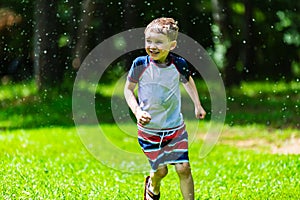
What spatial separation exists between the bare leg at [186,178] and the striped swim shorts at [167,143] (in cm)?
4

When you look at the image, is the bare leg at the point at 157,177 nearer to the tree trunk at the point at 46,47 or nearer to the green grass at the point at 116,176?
the green grass at the point at 116,176

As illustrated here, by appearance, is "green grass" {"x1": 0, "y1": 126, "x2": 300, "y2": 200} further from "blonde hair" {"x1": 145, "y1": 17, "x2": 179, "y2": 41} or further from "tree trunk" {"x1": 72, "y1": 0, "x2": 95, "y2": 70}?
"tree trunk" {"x1": 72, "y1": 0, "x2": 95, "y2": 70}

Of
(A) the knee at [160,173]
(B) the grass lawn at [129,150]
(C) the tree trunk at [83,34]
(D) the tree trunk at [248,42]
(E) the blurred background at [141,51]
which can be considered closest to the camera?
(A) the knee at [160,173]

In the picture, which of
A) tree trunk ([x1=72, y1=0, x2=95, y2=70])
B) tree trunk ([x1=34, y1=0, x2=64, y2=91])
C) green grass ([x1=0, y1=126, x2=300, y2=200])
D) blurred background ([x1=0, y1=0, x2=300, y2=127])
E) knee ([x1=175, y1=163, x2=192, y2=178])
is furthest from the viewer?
tree trunk ([x1=72, y1=0, x2=95, y2=70])

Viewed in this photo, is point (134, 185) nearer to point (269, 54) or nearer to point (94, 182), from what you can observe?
point (94, 182)

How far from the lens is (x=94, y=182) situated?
640 centimetres

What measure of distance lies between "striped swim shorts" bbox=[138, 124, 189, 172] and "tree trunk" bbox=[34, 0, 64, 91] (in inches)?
355

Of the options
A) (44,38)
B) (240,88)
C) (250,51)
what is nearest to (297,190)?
(44,38)

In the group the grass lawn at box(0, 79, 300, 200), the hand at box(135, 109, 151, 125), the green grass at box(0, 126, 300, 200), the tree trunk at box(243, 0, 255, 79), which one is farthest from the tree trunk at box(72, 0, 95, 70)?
the hand at box(135, 109, 151, 125)

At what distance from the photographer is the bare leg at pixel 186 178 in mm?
4617

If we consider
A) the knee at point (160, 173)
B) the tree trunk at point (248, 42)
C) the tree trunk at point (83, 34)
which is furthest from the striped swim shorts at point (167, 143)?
the tree trunk at point (248, 42)

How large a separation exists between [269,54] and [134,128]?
32.1 feet

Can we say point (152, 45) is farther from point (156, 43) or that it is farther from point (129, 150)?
point (129, 150)

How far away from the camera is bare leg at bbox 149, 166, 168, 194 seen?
4809 mm
